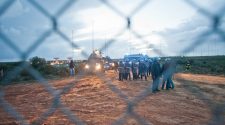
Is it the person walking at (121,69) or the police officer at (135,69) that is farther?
the police officer at (135,69)

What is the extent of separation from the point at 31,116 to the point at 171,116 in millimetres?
3783

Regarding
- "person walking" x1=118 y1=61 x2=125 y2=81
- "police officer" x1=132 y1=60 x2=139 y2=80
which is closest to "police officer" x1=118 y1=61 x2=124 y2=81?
"person walking" x1=118 y1=61 x2=125 y2=81

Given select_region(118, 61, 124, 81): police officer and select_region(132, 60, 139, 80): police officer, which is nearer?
select_region(118, 61, 124, 81): police officer

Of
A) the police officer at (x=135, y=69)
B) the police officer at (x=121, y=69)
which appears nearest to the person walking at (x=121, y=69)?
the police officer at (x=121, y=69)

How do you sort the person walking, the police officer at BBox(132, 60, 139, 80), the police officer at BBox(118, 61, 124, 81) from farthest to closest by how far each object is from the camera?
the police officer at BBox(132, 60, 139, 80), the person walking, the police officer at BBox(118, 61, 124, 81)

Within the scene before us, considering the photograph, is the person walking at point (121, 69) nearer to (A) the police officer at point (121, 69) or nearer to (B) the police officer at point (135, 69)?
(A) the police officer at point (121, 69)

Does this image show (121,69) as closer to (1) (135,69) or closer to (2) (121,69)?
(2) (121,69)

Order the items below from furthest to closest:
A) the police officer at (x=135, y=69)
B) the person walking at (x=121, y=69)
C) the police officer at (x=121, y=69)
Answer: the police officer at (x=135, y=69) < the person walking at (x=121, y=69) < the police officer at (x=121, y=69)

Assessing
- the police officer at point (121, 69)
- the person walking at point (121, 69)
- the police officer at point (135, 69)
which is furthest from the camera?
the police officer at point (135, 69)

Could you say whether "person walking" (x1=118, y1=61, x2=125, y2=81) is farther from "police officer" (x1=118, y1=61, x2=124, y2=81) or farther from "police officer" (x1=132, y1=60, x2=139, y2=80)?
"police officer" (x1=132, y1=60, x2=139, y2=80)

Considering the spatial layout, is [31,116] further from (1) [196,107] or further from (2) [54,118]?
(1) [196,107]

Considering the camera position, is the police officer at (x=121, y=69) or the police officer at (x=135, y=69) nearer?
the police officer at (x=121, y=69)

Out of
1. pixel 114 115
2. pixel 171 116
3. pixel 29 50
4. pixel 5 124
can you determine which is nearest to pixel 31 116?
pixel 5 124

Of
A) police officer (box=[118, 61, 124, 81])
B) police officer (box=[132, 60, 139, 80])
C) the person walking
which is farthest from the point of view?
police officer (box=[132, 60, 139, 80])
